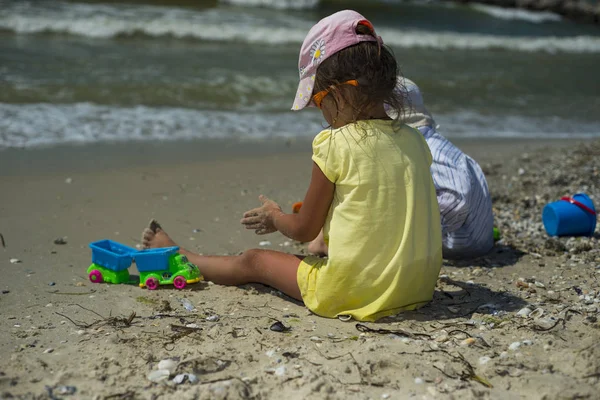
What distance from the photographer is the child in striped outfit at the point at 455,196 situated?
405cm

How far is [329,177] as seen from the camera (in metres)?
3.05

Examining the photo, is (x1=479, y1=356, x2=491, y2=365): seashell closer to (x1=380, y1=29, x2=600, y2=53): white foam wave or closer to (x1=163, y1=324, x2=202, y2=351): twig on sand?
(x1=163, y1=324, x2=202, y2=351): twig on sand

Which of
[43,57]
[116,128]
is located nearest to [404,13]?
[43,57]

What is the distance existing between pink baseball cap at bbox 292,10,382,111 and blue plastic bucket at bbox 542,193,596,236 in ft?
7.17

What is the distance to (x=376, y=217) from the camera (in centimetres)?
307

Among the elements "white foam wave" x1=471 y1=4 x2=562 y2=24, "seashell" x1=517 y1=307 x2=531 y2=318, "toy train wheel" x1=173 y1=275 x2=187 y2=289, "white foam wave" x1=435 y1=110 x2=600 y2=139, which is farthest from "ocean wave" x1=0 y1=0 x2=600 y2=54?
"seashell" x1=517 y1=307 x2=531 y2=318

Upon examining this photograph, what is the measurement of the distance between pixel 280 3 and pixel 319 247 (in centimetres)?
1613

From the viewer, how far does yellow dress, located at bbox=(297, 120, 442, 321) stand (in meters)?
3.04

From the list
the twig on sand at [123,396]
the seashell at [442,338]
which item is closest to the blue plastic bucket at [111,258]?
the twig on sand at [123,396]

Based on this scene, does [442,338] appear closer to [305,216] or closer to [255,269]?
[305,216]

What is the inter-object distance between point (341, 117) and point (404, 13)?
63.1 feet

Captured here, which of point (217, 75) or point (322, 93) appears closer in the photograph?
point (322, 93)

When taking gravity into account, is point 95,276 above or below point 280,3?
below

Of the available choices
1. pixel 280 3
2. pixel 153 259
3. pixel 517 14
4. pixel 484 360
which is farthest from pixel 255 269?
pixel 517 14
